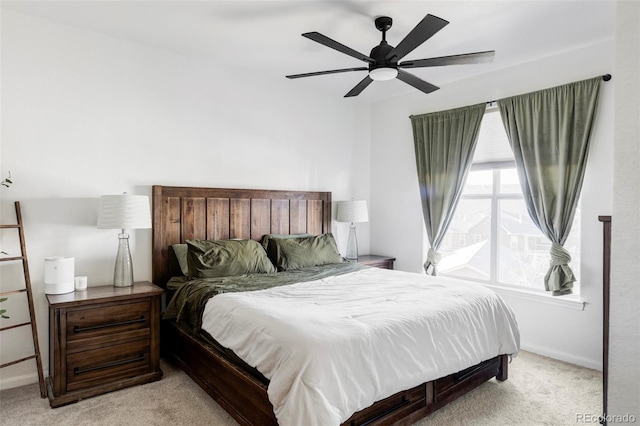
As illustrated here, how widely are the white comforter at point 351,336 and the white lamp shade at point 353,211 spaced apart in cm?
162

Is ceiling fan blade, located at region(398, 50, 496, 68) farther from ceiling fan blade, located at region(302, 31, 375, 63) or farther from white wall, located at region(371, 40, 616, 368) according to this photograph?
white wall, located at region(371, 40, 616, 368)

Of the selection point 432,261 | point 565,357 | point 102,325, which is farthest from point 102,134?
point 565,357

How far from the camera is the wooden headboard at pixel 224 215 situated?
11.3ft

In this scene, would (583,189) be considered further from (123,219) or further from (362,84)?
(123,219)

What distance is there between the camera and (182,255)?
3.40m

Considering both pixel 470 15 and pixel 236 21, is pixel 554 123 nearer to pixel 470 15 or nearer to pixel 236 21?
pixel 470 15

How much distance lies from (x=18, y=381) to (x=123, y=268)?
3.56 ft

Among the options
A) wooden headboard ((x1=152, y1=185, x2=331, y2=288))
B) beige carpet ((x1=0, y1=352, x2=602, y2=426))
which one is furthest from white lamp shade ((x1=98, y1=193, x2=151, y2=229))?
beige carpet ((x1=0, y1=352, x2=602, y2=426))

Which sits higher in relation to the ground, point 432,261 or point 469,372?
point 432,261

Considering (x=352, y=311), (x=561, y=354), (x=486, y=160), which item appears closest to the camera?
(x=352, y=311)

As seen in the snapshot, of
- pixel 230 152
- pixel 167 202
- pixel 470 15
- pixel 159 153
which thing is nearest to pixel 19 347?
pixel 167 202

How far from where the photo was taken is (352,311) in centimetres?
223

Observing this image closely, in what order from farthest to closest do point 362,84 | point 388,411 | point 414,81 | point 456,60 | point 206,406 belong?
point 362,84 → point 414,81 → point 456,60 → point 206,406 → point 388,411

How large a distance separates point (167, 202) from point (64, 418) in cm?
180
